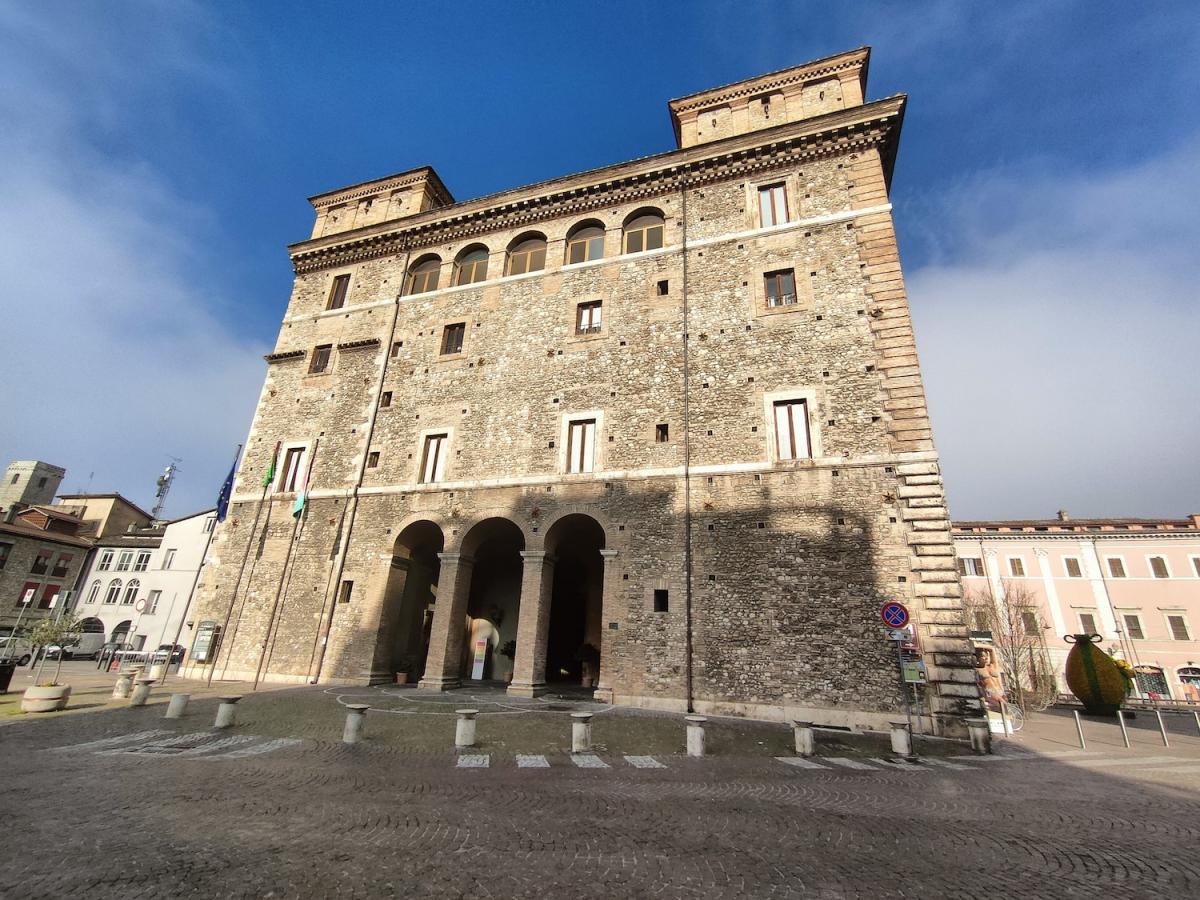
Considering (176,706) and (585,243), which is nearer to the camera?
(176,706)

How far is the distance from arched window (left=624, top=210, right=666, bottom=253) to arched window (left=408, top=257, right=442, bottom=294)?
26.2 feet

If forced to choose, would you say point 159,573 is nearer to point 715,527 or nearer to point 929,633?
point 715,527

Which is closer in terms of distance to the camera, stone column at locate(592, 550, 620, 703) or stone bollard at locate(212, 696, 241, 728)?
stone bollard at locate(212, 696, 241, 728)

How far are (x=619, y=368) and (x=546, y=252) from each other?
245 inches

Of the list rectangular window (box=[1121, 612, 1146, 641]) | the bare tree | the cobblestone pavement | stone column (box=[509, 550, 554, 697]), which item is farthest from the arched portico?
rectangular window (box=[1121, 612, 1146, 641])

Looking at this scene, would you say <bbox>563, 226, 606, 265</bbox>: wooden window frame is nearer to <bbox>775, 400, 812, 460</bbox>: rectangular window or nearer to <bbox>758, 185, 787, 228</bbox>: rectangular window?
<bbox>758, 185, 787, 228</bbox>: rectangular window

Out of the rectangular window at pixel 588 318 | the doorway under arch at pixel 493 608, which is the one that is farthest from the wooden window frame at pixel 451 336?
the doorway under arch at pixel 493 608

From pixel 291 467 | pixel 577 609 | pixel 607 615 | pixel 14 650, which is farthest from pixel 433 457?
pixel 14 650

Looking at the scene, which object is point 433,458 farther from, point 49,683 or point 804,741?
point 804,741

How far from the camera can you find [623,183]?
19297 millimetres

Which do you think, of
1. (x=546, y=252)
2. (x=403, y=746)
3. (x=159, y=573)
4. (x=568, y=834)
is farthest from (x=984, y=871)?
(x=159, y=573)

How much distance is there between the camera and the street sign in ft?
33.8

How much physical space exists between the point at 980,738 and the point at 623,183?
19.0 m

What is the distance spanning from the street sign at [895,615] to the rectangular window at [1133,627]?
36245mm
